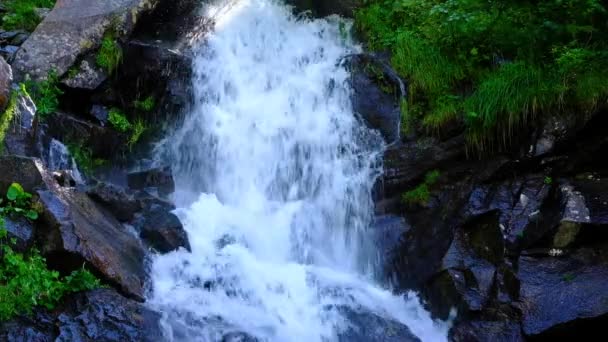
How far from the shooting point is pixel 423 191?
7.73 meters

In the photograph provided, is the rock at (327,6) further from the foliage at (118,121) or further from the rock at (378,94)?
the foliage at (118,121)

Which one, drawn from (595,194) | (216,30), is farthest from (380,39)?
(595,194)

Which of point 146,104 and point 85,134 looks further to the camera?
point 146,104

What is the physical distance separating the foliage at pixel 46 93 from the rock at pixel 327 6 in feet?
15.2

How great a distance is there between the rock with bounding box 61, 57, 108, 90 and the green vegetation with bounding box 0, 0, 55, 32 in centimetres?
158

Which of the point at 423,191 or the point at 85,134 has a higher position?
the point at 85,134

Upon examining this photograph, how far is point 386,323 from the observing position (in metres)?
6.60

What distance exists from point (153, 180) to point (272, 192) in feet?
5.47

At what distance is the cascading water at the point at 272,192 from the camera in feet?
21.3

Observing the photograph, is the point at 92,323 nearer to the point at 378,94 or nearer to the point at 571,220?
the point at 571,220

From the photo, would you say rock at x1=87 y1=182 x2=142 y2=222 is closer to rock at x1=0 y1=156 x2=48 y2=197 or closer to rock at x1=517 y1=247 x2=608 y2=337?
rock at x1=0 y1=156 x2=48 y2=197

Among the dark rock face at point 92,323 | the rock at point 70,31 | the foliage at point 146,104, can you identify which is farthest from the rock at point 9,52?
the dark rock face at point 92,323

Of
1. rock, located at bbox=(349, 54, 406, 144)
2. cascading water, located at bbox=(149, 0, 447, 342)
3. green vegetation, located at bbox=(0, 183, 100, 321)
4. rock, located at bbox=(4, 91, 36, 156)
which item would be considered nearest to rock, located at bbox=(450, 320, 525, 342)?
cascading water, located at bbox=(149, 0, 447, 342)

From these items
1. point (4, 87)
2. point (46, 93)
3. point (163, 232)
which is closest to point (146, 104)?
point (46, 93)
